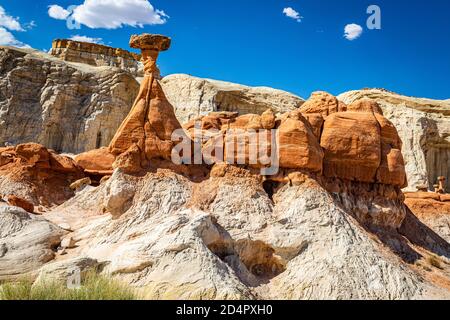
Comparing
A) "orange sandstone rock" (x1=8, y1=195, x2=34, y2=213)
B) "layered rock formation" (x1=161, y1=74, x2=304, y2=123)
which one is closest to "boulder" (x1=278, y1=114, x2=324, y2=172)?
"orange sandstone rock" (x1=8, y1=195, x2=34, y2=213)

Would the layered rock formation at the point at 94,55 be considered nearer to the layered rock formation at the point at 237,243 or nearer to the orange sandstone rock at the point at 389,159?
the orange sandstone rock at the point at 389,159

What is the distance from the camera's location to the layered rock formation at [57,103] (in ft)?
130

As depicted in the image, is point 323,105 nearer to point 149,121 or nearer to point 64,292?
point 149,121

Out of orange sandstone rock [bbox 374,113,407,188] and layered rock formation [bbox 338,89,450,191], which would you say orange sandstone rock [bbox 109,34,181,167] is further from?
layered rock formation [bbox 338,89,450,191]

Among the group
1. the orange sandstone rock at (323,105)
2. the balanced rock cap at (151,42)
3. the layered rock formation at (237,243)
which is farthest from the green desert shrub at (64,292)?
the orange sandstone rock at (323,105)

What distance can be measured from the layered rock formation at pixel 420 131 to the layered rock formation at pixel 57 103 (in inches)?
803

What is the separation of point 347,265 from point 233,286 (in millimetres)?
3137

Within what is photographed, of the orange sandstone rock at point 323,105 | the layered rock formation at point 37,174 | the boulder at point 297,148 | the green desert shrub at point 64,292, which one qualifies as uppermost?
the orange sandstone rock at point 323,105

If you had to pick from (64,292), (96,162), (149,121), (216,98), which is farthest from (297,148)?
(216,98)

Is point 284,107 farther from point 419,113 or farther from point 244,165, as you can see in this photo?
point 244,165

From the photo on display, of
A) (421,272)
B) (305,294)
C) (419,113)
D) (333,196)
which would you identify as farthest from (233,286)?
(419,113)

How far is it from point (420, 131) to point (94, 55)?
4277 cm

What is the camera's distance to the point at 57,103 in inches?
1603

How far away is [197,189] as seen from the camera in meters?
12.8
